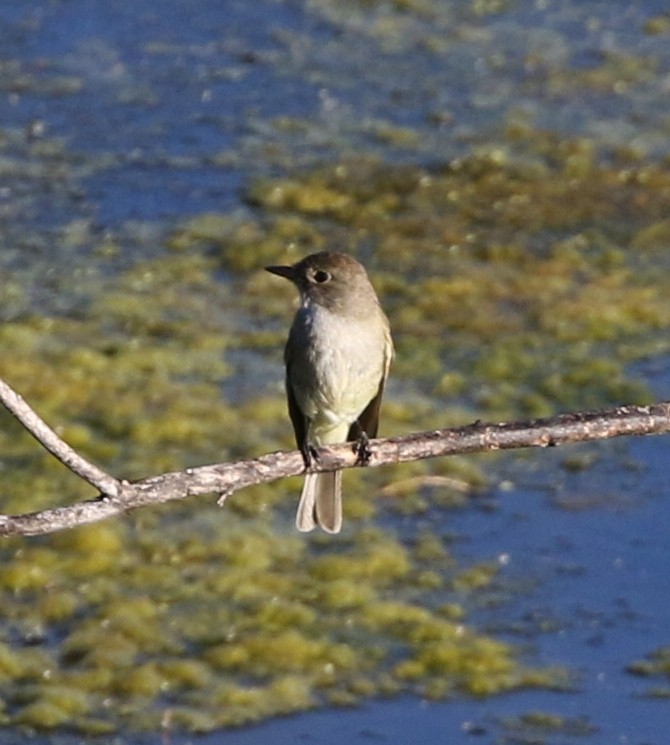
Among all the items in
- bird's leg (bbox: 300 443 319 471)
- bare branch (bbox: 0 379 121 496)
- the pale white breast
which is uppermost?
bare branch (bbox: 0 379 121 496)

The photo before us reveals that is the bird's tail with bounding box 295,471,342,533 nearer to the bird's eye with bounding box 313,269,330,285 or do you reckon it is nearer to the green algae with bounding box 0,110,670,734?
the bird's eye with bounding box 313,269,330,285

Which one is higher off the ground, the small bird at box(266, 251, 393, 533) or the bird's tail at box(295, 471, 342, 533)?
the small bird at box(266, 251, 393, 533)

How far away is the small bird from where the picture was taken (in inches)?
217

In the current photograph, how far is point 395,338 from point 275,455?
418 cm

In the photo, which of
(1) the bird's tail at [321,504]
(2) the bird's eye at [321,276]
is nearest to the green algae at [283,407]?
(1) the bird's tail at [321,504]

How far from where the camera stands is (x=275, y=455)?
4.34 metres

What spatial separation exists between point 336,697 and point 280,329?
2.34 metres

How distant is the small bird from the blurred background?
1212 millimetres

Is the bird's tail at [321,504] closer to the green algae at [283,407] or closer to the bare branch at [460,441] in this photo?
the green algae at [283,407]

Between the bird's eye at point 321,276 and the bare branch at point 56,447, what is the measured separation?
1.79 meters

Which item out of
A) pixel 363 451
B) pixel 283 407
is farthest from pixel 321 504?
pixel 283 407

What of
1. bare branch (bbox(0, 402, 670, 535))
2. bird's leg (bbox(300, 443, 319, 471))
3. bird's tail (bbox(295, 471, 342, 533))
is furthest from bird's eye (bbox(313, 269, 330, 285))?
bare branch (bbox(0, 402, 670, 535))

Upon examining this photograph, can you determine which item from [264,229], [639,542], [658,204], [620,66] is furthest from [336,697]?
[620,66]

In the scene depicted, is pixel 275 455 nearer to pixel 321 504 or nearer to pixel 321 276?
pixel 321 276
